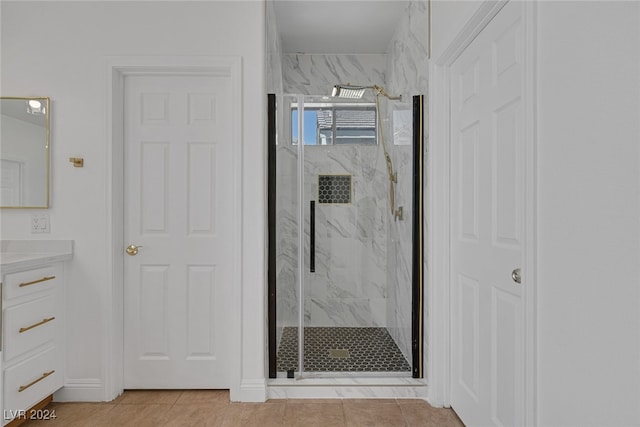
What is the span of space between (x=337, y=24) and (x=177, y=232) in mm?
2323

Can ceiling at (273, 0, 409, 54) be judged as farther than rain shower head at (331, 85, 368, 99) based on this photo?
Yes

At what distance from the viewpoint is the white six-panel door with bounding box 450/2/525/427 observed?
1657mm

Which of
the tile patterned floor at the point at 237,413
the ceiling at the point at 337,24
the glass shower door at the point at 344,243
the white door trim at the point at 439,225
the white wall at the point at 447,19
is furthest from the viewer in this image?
the ceiling at the point at 337,24

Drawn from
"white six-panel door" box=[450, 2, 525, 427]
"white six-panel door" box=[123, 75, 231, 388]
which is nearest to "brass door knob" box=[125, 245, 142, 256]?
"white six-panel door" box=[123, 75, 231, 388]

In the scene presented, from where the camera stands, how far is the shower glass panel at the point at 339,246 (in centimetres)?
282

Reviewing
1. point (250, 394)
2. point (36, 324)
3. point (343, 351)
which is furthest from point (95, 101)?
point (343, 351)

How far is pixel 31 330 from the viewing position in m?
2.25

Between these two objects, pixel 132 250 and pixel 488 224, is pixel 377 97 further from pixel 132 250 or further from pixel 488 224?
pixel 132 250

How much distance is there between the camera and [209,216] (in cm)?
270

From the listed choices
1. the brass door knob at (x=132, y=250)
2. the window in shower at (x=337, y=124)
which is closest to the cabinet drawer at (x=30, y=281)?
the brass door knob at (x=132, y=250)

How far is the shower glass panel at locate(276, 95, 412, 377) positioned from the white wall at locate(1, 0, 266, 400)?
0.27 m

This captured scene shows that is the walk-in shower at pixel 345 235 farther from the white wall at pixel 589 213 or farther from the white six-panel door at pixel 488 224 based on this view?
the white wall at pixel 589 213

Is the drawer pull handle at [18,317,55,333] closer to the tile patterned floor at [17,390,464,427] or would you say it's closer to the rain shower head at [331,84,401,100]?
the tile patterned floor at [17,390,464,427]

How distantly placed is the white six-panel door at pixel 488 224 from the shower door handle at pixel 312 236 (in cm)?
101
